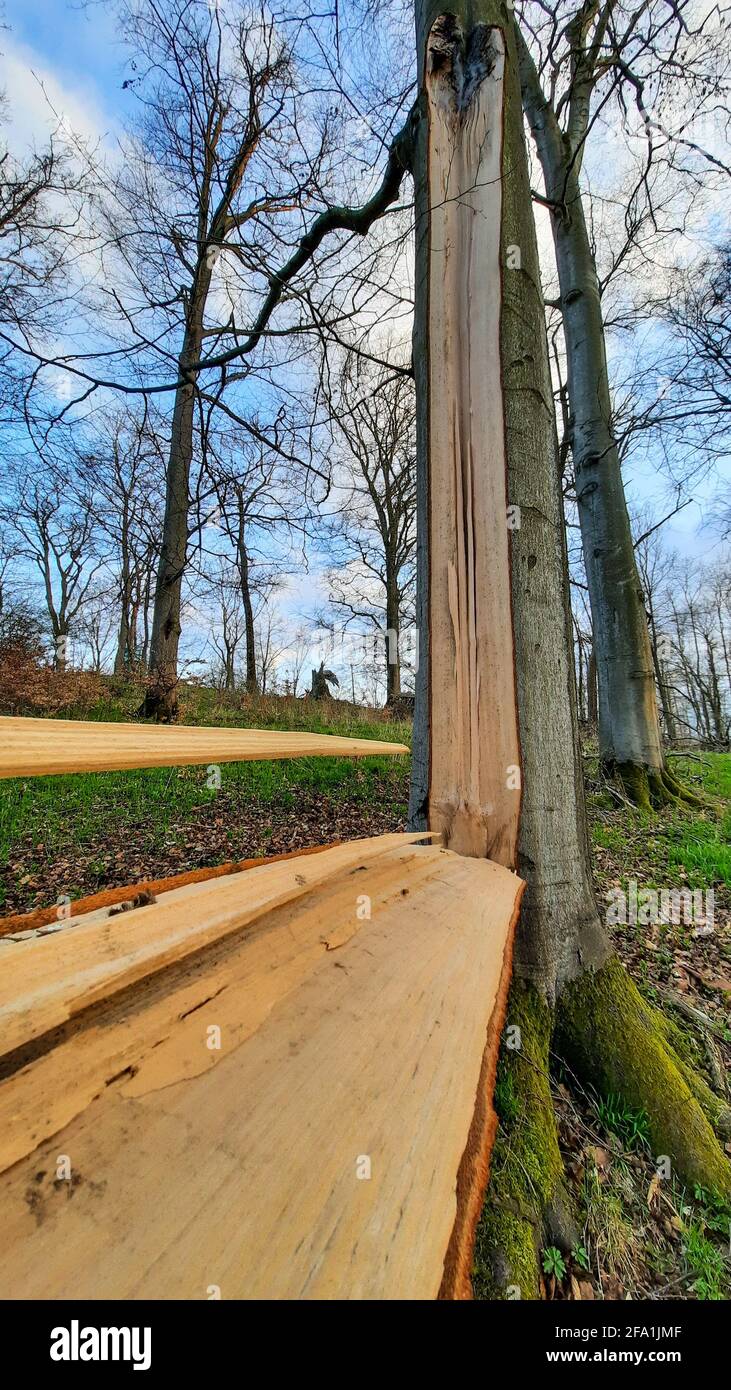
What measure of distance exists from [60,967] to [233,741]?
0.84 m

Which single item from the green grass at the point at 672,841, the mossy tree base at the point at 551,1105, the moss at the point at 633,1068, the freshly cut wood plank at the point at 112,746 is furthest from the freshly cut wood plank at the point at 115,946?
the green grass at the point at 672,841

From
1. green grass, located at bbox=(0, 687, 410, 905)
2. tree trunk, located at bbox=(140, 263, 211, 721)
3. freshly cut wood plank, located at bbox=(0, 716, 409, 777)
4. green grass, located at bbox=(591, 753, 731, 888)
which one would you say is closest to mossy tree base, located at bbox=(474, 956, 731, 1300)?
freshly cut wood plank, located at bbox=(0, 716, 409, 777)

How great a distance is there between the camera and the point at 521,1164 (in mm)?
1071

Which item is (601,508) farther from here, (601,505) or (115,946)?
(115,946)

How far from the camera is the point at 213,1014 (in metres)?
0.57

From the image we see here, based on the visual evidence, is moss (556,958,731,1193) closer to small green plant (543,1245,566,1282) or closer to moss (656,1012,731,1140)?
moss (656,1012,731,1140)

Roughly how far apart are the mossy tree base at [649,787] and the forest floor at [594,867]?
0.46 ft

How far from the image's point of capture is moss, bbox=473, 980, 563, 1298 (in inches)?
34.9

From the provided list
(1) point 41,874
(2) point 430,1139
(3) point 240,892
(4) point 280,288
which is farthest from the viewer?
(1) point 41,874

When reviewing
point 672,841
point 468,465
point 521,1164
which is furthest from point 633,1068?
point 672,841

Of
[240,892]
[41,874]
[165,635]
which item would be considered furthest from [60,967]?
[165,635]

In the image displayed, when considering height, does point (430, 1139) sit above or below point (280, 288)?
below

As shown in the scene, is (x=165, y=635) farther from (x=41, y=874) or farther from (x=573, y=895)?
(x=573, y=895)

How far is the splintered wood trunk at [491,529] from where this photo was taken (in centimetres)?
140
